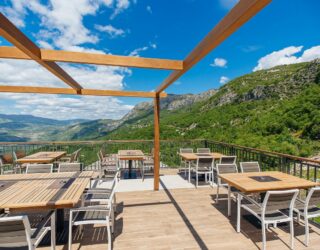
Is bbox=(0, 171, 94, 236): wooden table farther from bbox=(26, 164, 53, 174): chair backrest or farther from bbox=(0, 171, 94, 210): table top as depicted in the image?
bbox=(26, 164, 53, 174): chair backrest

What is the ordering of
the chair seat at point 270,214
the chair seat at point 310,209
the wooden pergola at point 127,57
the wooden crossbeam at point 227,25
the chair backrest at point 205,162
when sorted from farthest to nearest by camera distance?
the chair backrest at point 205,162 < the chair seat at point 310,209 < the chair seat at point 270,214 < the wooden pergola at point 127,57 < the wooden crossbeam at point 227,25

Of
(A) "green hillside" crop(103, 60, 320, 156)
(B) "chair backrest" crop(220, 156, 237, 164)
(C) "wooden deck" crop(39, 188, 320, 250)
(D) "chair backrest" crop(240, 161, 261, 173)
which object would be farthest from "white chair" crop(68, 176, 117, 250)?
(A) "green hillside" crop(103, 60, 320, 156)

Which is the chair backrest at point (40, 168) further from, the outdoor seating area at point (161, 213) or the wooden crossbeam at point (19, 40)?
the wooden crossbeam at point (19, 40)

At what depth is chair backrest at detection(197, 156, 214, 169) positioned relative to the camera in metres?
5.55

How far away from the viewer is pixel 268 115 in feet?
77.6

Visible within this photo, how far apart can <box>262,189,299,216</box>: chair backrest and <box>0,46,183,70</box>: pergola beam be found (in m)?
2.05

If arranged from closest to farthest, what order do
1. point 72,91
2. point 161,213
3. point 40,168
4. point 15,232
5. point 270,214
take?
point 15,232 → point 270,214 → point 161,213 → point 40,168 → point 72,91

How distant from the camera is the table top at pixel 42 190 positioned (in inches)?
95.0

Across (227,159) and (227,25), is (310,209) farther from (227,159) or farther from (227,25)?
(227,25)

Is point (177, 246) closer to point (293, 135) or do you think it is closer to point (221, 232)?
point (221, 232)

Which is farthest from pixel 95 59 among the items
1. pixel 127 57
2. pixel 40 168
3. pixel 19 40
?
pixel 40 168

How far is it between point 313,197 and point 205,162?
110 inches

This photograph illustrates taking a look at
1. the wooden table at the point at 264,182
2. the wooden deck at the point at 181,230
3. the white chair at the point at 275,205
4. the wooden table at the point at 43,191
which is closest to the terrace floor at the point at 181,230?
the wooden deck at the point at 181,230

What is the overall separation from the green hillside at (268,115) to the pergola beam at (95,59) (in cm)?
1609
